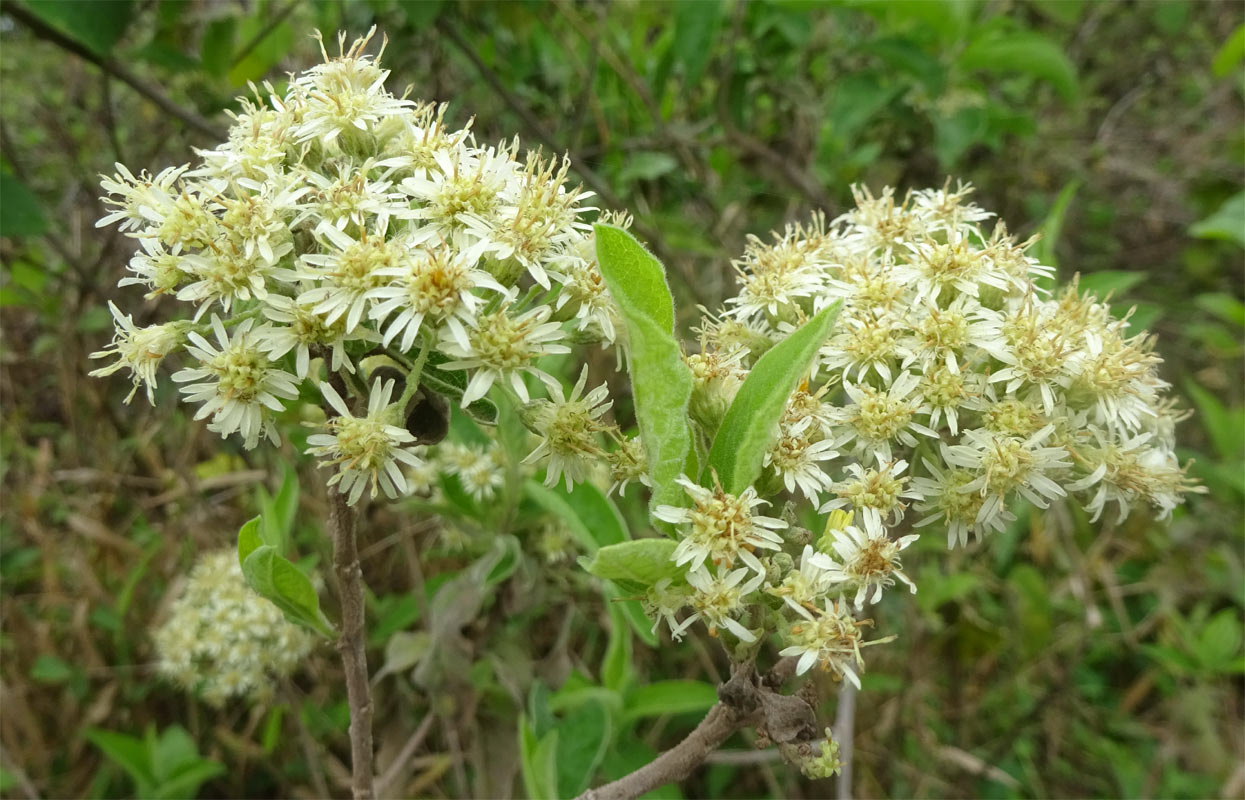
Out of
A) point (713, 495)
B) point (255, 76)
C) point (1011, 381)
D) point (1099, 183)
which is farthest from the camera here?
point (1099, 183)

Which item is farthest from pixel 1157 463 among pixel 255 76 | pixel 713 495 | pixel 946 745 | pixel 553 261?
pixel 255 76

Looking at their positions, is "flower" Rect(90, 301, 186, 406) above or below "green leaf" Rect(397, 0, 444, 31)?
below

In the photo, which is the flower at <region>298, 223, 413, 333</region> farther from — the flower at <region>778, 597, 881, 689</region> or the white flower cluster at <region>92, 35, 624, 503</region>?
the flower at <region>778, 597, 881, 689</region>

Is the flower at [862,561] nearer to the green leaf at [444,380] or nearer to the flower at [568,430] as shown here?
the flower at [568,430]

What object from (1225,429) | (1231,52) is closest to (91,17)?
(1231,52)

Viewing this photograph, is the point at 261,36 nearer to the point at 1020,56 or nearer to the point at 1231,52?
the point at 1020,56

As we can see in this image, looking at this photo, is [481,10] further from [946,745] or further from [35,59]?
[946,745]

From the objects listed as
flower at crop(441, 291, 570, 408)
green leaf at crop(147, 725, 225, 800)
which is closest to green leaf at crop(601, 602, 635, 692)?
flower at crop(441, 291, 570, 408)
